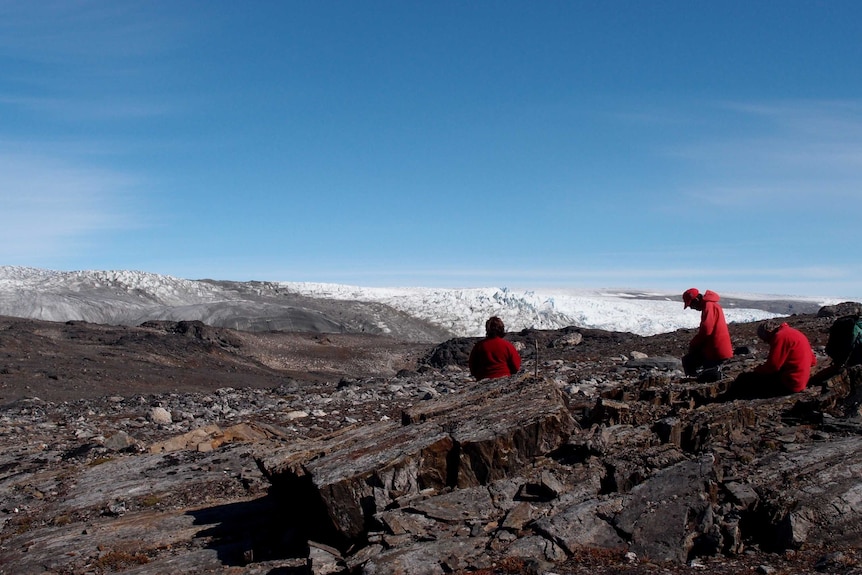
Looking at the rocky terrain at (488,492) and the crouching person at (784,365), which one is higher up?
the crouching person at (784,365)

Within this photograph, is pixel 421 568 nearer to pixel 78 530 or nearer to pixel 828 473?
pixel 828 473

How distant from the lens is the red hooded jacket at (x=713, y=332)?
11320 mm

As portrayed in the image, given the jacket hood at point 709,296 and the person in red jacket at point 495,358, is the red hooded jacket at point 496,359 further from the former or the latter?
the jacket hood at point 709,296

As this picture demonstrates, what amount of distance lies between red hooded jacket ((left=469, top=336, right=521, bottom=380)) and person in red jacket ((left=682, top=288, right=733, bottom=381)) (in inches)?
99.5

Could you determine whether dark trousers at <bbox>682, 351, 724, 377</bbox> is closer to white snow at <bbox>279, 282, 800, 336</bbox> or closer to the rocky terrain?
the rocky terrain

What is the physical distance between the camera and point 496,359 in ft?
37.1

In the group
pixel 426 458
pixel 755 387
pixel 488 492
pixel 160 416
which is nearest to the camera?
pixel 488 492

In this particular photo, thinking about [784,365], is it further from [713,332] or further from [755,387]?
[713,332]

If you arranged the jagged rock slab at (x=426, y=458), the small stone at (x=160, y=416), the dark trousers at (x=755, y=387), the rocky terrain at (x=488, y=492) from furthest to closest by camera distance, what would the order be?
the small stone at (x=160, y=416) → the dark trousers at (x=755, y=387) → the jagged rock slab at (x=426, y=458) → the rocky terrain at (x=488, y=492)

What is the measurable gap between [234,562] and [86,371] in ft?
82.0

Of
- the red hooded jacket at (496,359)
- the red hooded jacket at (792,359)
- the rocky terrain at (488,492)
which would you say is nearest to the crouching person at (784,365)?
the red hooded jacket at (792,359)

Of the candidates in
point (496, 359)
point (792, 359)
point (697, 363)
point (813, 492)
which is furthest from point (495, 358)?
point (813, 492)

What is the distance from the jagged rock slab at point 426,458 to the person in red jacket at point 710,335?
314cm

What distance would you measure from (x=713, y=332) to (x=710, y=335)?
0.06 meters
